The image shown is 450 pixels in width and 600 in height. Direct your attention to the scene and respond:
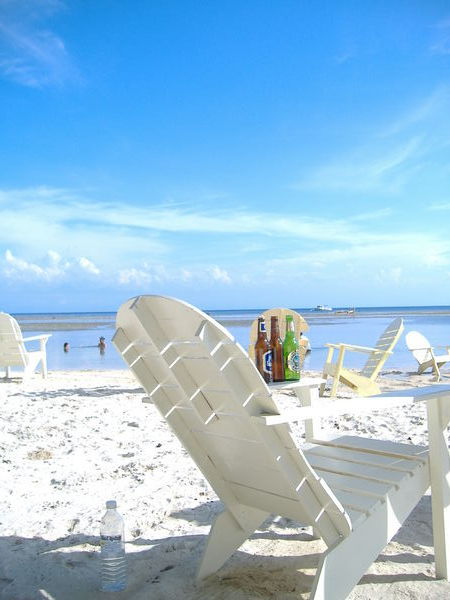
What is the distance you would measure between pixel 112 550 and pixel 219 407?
99 cm

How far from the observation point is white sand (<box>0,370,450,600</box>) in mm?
2309

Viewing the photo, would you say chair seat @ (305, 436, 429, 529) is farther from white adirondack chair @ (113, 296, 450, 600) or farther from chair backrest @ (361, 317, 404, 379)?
chair backrest @ (361, 317, 404, 379)

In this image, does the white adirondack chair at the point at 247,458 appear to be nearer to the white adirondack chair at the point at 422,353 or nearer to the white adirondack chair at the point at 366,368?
the white adirondack chair at the point at 366,368

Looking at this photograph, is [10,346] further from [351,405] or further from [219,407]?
[351,405]

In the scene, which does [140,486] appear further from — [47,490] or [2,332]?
[2,332]

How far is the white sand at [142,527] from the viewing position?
2.31m

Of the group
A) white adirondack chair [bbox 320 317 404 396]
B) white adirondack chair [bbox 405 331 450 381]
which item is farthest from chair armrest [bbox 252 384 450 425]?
white adirondack chair [bbox 405 331 450 381]

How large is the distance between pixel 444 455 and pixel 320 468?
1.77 feet

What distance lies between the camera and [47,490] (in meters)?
3.47

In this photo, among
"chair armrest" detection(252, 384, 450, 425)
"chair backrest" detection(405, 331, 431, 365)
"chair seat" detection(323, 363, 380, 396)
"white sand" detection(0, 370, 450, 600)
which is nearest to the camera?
"chair armrest" detection(252, 384, 450, 425)

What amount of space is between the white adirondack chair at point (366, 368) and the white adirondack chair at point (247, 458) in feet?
13.6

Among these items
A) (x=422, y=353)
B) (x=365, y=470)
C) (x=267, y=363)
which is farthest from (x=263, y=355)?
(x=422, y=353)

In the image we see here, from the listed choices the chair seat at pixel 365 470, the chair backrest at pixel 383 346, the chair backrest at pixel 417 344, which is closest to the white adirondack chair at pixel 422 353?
the chair backrest at pixel 417 344

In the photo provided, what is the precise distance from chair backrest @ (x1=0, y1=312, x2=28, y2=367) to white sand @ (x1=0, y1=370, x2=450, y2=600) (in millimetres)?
3081
